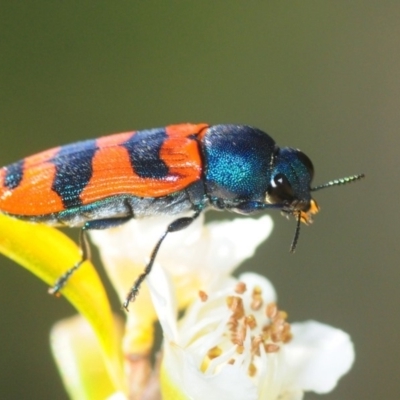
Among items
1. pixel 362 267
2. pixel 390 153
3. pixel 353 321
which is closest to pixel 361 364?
pixel 353 321

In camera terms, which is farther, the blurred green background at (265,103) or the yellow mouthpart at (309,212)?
the blurred green background at (265,103)

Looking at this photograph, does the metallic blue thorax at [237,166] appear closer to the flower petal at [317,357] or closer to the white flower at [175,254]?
the white flower at [175,254]

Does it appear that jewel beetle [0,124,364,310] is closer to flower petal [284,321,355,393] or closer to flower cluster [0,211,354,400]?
flower cluster [0,211,354,400]

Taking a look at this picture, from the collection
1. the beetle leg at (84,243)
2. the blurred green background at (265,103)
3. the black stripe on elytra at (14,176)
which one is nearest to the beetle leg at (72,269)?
the beetle leg at (84,243)

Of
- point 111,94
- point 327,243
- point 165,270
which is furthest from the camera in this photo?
point 327,243

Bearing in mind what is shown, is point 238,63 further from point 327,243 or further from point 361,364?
point 361,364

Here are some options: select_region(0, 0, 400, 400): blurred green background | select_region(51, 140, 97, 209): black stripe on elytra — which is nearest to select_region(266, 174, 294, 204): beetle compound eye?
select_region(51, 140, 97, 209): black stripe on elytra

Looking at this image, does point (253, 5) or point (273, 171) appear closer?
point (273, 171)
